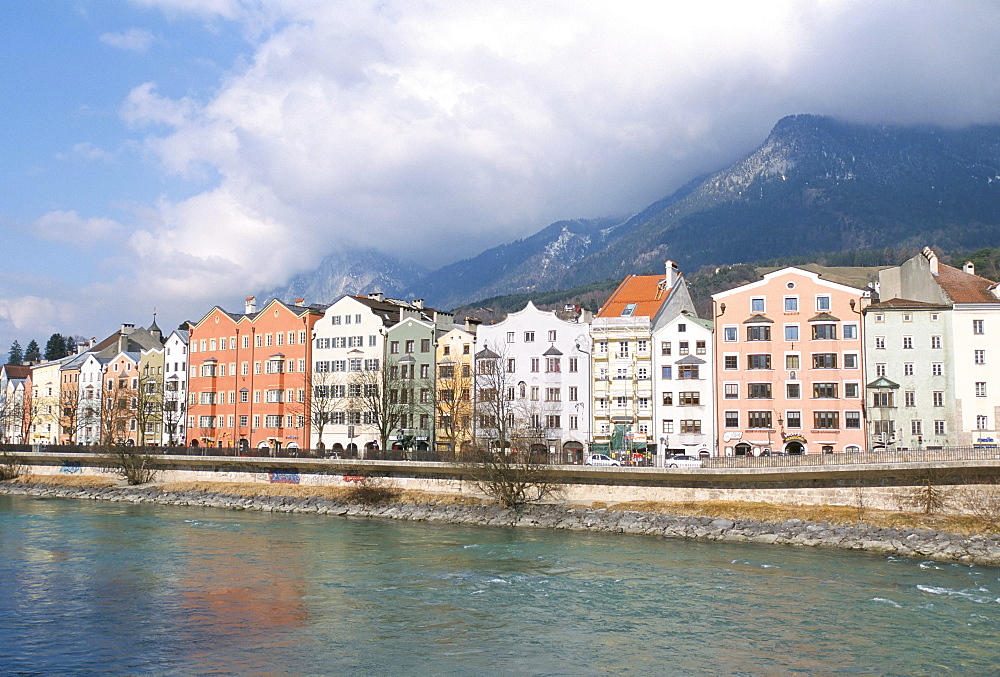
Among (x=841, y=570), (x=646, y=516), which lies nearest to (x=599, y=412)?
(x=646, y=516)

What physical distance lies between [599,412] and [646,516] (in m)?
23.4

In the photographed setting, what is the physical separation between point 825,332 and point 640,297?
18.9 meters

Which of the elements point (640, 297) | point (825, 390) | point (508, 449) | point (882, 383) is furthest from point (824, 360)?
point (508, 449)

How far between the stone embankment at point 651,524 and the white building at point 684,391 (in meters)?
18.7

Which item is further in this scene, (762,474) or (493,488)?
(493,488)

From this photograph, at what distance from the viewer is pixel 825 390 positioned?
238 feet

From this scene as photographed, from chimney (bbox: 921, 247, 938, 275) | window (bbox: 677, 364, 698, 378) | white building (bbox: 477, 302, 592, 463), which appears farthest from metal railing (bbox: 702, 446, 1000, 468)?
chimney (bbox: 921, 247, 938, 275)

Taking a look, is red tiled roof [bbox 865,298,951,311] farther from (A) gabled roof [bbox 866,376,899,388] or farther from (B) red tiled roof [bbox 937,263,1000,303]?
(A) gabled roof [bbox 866,376,899,388]

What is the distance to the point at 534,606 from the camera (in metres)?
34.1

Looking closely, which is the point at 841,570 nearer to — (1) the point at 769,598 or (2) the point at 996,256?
(1) the point at 769,598

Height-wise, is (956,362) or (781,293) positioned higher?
(781,293)

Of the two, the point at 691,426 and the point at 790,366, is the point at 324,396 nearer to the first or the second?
the point at 691,426

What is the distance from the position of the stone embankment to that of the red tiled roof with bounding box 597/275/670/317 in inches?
1053

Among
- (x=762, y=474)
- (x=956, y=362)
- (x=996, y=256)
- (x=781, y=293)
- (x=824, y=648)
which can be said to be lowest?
(x=824, y=648)
